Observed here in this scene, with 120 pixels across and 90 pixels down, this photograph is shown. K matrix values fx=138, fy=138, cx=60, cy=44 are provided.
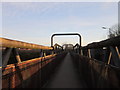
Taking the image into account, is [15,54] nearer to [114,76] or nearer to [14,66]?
[14,66]

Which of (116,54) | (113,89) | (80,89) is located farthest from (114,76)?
(80,89)

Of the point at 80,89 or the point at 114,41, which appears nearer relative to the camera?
the point at 114,41

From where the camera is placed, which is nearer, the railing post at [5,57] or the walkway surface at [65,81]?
the railing post at [5,57]

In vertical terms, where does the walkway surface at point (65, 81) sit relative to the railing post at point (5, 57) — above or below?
below

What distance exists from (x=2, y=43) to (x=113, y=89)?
1.87m

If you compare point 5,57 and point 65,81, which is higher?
point 5,57

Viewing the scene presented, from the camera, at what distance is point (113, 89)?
7.13 feet

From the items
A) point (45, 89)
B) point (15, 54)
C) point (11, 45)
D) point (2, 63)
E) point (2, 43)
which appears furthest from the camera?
point (45, 89)

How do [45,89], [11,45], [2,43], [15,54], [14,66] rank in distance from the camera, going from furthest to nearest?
1. [45,89]
2. [15,54]
3. [14,66]
4. [11,45]
5. [2,43]

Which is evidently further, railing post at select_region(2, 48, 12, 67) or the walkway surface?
the walkway surface

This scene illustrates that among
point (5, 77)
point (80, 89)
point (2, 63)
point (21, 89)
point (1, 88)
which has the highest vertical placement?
point (2, 63)

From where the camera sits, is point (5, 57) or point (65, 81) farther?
point (65, 81)

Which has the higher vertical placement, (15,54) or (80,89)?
(15,54)

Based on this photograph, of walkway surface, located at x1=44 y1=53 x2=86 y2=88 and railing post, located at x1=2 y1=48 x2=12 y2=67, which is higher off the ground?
railing post, located at x1=2 y1=48 x2=12 y2=67
